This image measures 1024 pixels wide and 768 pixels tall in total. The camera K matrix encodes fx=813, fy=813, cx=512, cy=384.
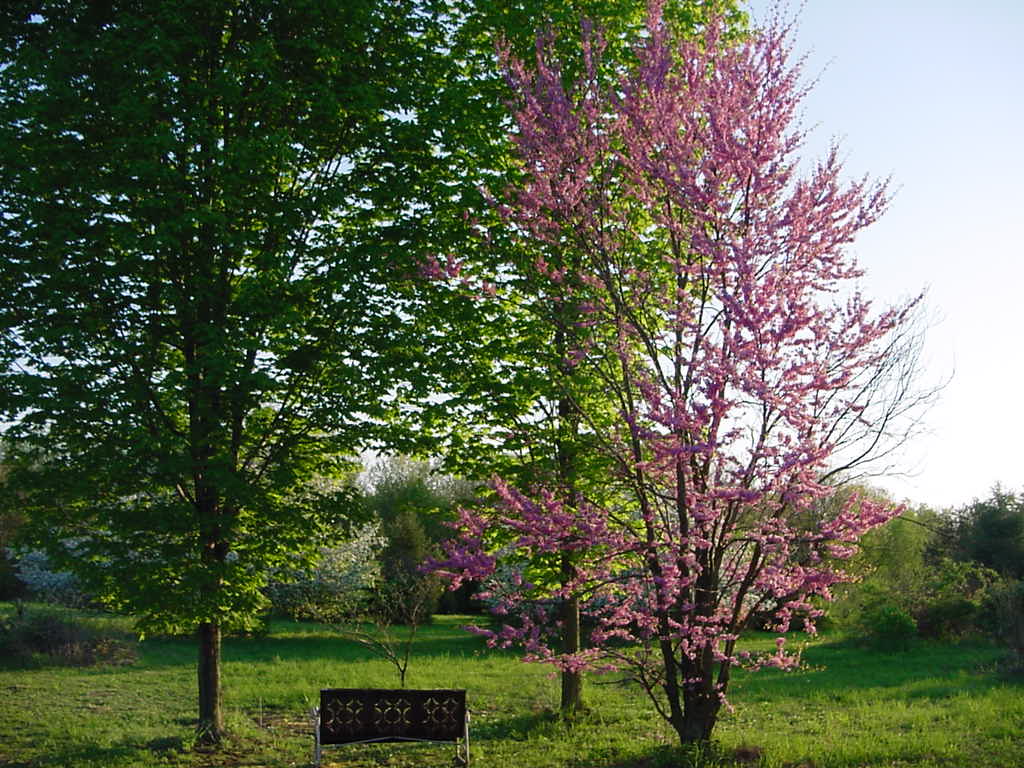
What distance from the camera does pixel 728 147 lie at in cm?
790

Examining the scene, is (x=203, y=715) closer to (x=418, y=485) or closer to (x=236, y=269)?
(x=236, y=269)

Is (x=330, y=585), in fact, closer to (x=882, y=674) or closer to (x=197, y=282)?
(x=882, y=674)

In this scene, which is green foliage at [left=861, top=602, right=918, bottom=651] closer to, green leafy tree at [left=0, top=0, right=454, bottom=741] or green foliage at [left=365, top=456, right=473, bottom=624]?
green foliage at [left=365, top=456, right=473, bottom=624]

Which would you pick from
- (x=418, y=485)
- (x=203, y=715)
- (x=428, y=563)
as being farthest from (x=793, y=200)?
(x=418, y=485)

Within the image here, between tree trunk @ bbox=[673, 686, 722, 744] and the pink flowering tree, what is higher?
the pink flowering tree

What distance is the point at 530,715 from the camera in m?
11.7

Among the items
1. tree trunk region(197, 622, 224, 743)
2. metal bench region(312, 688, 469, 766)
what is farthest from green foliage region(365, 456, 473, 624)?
metal bench region(312, 688, 469, 766)

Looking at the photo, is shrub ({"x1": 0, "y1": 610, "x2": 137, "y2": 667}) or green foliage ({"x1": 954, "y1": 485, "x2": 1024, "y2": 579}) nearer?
shrub ({"x1": 0, "y1": 610, "x2": 137, "y2": 667})

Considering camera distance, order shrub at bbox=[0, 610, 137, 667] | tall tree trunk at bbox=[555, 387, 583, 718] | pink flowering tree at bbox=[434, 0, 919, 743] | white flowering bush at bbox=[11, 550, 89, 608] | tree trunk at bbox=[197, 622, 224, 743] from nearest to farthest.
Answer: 1. pink flowering tree at bbox=[434, 0, 919, 743]
2. tree trunk at bbox=[197, 622, 224, 743]
3. tall tree trunk at bbox=[555, 387, 583, 718]
4. shrub at bbox=[0, 610, 137, 667]
5. white flowering bush at bbox=[11, 550, 89, 608]

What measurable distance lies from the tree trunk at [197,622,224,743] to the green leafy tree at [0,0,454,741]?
1.2 inches

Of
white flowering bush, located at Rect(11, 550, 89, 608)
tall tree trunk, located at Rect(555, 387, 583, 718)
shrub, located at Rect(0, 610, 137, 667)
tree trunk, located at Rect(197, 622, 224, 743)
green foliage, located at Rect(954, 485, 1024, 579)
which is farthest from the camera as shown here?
white flowering bush, located at Rect(11, 550, 89, 608)

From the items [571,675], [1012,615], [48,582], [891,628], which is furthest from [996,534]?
[48,582]

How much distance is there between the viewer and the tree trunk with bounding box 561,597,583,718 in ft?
38.1

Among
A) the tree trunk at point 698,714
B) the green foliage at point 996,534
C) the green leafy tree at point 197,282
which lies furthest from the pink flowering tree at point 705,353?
the green foliage at point 996,534
